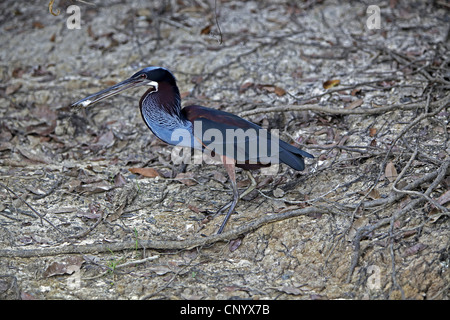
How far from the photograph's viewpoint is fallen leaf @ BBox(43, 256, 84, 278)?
3947mm

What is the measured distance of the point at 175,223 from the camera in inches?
184

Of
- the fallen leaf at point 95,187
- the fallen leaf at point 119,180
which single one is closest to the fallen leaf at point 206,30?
the fallen leaf at point 119,180

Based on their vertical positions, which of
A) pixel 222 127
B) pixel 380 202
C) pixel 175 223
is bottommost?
pixel 175 223

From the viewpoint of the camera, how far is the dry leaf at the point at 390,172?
445cm

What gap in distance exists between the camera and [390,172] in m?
4.50

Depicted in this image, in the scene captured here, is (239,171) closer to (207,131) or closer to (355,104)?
(207,131)

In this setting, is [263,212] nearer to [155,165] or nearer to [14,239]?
[155,165]

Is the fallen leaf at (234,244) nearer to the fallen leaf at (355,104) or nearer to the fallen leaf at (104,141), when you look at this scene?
the fallen leaf at (355,104)

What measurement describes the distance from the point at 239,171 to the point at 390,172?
5.02 feet

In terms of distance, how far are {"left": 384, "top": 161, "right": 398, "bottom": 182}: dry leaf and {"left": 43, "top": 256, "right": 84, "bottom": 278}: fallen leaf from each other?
2.46m

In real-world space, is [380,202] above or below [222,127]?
below

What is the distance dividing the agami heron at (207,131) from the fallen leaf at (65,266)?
113cm
